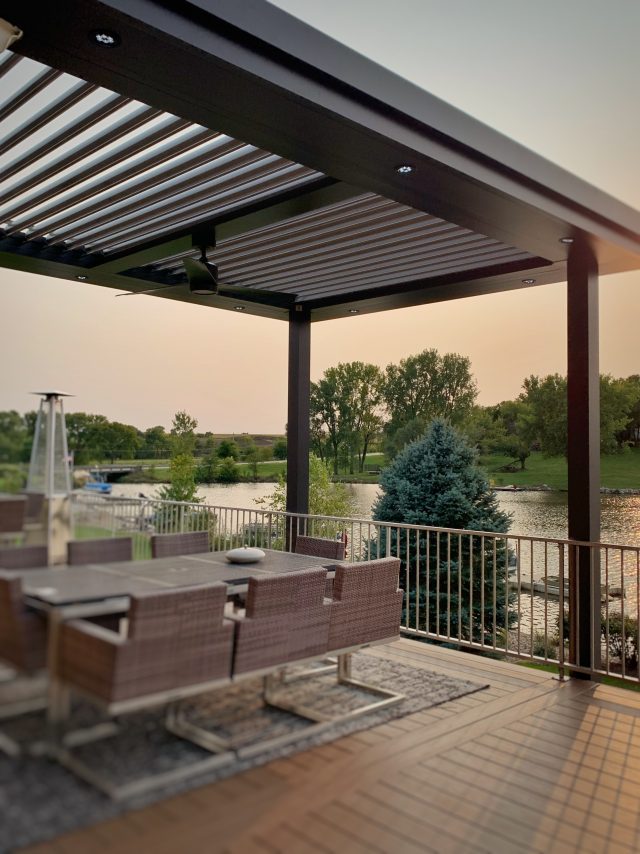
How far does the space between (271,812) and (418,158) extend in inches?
125

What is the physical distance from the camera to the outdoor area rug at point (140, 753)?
217 cm

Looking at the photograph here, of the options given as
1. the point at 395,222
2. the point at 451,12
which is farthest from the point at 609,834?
the point at 451,12

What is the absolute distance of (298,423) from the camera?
7.88m

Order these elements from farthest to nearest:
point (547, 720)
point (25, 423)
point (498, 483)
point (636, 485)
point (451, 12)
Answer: point (498, 483)
point (636, 485)
point (451, 12)
point (547, 720)
point (25, 423)

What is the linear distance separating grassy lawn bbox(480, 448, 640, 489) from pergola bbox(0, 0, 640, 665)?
5.14 m

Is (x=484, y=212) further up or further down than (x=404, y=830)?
further up

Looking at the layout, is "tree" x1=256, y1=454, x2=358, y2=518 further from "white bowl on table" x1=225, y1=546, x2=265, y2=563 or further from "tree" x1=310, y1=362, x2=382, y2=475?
"white bowl on table" x1=225, y1=546, x2=265, y2=563

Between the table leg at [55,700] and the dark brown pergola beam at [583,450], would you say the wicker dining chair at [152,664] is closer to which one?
the table leg at [55,700]

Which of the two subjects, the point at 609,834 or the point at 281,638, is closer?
the point at 609,834

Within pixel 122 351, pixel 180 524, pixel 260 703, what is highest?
pixel 122 351

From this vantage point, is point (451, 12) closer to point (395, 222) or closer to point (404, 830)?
point (395, 222)

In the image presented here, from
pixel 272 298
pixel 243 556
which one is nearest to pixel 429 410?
pixel 272 298

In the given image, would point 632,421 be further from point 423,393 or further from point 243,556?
point 243,556

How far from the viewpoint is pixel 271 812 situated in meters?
2.97
